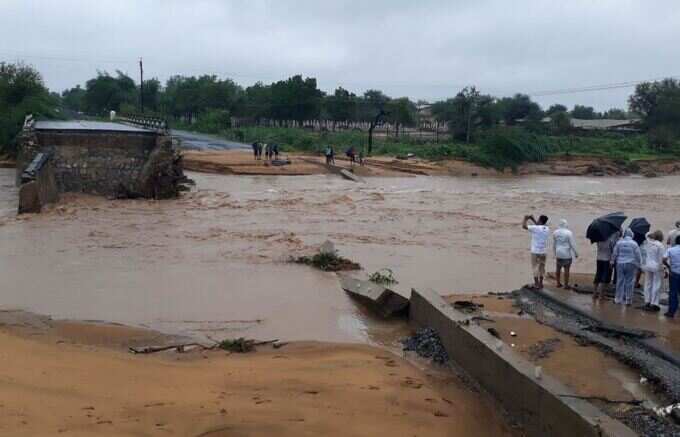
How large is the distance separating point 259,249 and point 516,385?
12.6 meters

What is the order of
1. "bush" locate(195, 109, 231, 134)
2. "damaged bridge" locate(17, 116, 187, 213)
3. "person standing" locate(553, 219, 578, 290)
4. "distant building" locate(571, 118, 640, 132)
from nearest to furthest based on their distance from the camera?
"person standing" locate(553, 219, 578, 290)
"damaged bridge" locate(17, 116, 187, 213)
"bush" locate(195, 109, 231, 134)
"distant building" locate(571, 118, 640, 132)

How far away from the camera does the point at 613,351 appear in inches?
395

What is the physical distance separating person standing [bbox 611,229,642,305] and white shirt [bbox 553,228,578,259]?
44.4 inches

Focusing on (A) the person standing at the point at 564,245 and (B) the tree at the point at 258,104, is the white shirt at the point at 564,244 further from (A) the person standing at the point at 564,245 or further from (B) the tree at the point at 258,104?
(B) the tree at the point at 258,104

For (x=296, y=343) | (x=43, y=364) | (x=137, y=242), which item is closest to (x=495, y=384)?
(x=296, y=343)

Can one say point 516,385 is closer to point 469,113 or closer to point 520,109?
point 469,113

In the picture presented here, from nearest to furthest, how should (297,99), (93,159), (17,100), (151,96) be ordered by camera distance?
Answer: (93,159)
(17,100)
(297,99)
(151,96)

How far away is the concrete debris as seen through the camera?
10.7 metres

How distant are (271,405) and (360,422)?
1.01 meters

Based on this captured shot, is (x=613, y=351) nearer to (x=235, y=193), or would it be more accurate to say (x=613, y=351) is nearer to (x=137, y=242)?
(x=137, y=242)

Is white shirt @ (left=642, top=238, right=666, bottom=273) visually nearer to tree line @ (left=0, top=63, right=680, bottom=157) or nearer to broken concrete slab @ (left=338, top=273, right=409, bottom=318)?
broken concrete slab @ (left=338, top=273, right=409, bottom=318)

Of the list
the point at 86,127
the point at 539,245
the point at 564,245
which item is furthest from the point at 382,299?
the point at 86,127

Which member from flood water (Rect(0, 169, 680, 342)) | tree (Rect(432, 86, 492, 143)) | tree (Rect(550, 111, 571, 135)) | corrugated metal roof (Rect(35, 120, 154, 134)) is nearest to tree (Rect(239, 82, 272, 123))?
tree (Rect(432, 86, 492, 143))

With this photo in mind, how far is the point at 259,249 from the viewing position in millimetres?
20141
